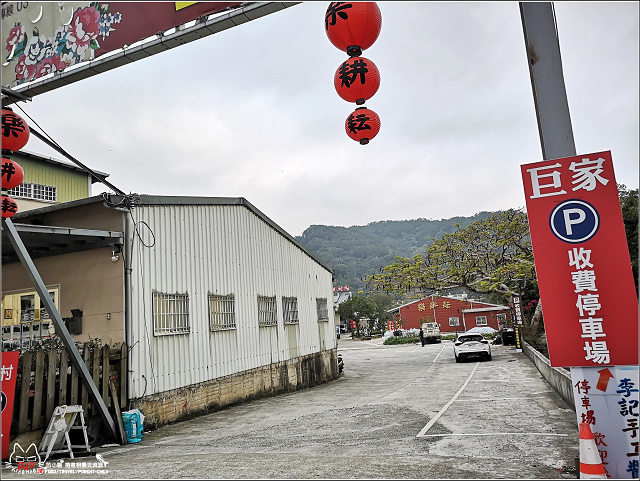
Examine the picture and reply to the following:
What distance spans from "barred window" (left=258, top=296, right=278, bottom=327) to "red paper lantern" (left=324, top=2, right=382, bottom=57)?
9.51m

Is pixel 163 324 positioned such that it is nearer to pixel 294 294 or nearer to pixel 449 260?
pixel 294 294

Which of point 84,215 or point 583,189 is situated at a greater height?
point 84,215

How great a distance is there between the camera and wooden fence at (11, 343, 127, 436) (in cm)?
700

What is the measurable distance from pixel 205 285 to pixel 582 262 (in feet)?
27.6

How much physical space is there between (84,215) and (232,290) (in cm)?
402

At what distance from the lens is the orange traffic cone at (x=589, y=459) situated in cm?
448

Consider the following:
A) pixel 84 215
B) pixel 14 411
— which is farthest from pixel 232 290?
pixel 14 411

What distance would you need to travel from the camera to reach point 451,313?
178ft

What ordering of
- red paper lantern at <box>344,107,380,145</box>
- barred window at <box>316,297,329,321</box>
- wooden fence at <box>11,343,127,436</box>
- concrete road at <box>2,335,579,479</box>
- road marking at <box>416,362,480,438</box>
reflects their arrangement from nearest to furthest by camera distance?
concrete road at <box>2,335,579,479</box>
red paper lantern at <box>344,107,380,145</box>
wooden fence at <box>11,343,127,436</box>
road marking at <box>416,362,480,438</box>
barred window at <box>316,297,329,321</box>

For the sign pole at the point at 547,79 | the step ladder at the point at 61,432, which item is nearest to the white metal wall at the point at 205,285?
the step ladder at the point at 61,432

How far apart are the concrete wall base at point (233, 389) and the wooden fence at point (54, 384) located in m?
0.81

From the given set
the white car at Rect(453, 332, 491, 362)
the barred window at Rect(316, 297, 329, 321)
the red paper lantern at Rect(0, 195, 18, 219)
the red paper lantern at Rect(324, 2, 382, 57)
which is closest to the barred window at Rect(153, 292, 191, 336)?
the red paper lantern at Rect(0, 195, 18, 219)

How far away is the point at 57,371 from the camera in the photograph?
7648 mm

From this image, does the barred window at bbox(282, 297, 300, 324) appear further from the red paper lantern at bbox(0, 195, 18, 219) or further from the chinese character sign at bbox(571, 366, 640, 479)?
the chinese character sign at bbox(571, 366, 640, 479)
